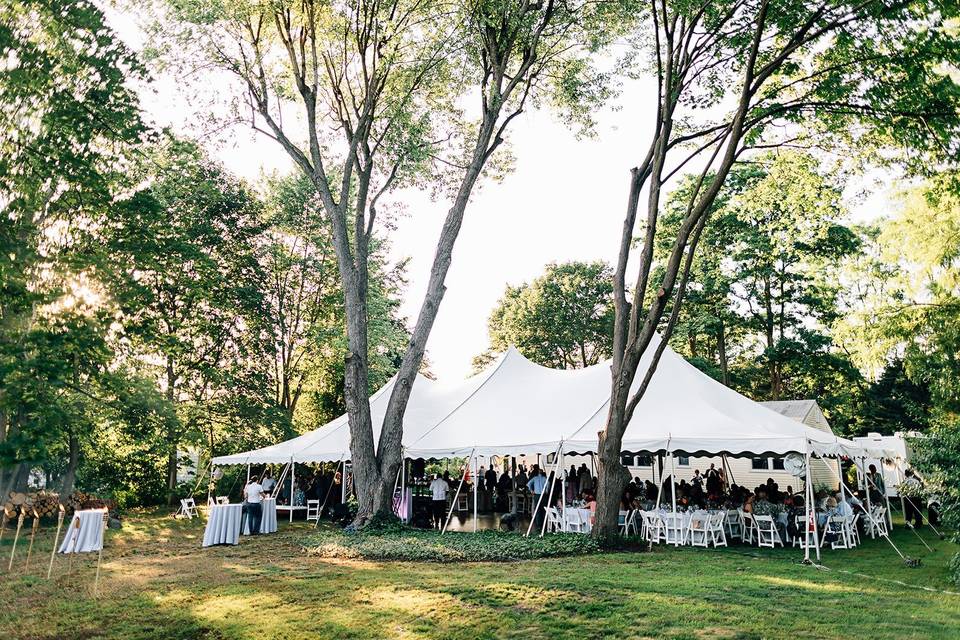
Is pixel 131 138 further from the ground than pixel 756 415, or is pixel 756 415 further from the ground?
pixel 131 138

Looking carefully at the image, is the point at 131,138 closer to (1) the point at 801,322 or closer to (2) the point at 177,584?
(2) the point at 177,584

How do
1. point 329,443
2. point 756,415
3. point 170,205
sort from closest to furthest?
point 756,415 → point 329,443 → point 170,205

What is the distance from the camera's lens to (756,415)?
11.7 metres

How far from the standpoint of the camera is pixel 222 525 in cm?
1191

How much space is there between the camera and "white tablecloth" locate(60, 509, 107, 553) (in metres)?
10.9

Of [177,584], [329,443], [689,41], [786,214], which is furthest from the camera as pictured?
[786,214]

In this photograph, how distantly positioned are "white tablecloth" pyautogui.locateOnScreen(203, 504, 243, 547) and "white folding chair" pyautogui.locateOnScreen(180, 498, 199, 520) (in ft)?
20.9

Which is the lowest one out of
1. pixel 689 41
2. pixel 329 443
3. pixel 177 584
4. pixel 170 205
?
pixel 177 584

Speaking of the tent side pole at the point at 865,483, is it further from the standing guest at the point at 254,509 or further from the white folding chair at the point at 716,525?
the standing guest at the point at 254,509

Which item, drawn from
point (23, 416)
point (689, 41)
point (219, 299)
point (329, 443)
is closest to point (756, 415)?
point (689, 41)

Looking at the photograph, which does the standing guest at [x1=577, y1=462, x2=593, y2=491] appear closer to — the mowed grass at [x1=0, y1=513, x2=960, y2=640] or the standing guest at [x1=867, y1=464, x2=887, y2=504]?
the mowed grass at [x1=0, y1=513, x2=960, y2=640]

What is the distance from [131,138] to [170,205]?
1254 centimetres

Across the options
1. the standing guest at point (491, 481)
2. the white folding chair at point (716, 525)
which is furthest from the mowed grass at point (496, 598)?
the standing guest at point (491, 481)

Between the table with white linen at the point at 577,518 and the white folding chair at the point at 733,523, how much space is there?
229cm
